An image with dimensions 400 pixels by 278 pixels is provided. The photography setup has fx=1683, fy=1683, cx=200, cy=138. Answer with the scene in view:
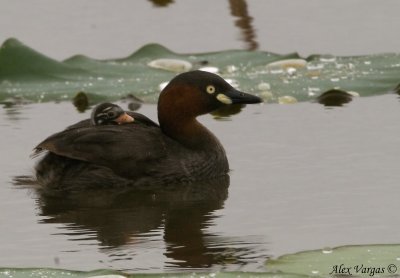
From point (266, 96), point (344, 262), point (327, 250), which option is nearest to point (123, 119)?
point (266, 96)

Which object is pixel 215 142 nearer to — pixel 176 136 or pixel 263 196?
pixel 176 136

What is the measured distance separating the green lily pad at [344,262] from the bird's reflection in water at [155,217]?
55 cm

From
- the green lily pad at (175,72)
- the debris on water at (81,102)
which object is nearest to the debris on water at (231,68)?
the green lily pad at (175,72)

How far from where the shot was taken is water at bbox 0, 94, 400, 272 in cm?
1035

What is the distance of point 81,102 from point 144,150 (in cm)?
215

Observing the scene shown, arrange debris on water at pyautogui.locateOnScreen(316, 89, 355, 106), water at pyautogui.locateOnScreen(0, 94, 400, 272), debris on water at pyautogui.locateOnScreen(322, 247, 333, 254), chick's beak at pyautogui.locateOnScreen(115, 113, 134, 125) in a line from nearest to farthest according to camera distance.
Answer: debris on water at pyautogui.locateOnScreen(322, 247, 333, 254) < water at pyautogui.locateOnScreen(0, 94, 400, 272) < chick's beak at pyautogui.locateOnScreen(115, 113, 134, 125) < debris on water at pyautogui.locateOnScreen(316, 89, 355, 106)

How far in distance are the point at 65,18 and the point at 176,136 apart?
5415mm

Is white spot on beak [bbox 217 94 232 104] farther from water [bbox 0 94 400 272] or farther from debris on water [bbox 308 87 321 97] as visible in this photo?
debris on water [bbox 308 87 321 97]

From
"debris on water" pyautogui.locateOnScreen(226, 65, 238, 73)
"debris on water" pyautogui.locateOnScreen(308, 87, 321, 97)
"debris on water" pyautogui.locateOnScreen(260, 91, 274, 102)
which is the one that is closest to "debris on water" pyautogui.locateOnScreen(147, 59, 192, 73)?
"debris on water" pyautogui.locateOnScreen(226, 65, 238, 73)

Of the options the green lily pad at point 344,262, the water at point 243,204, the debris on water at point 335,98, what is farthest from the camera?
the debris on water at point 335,98

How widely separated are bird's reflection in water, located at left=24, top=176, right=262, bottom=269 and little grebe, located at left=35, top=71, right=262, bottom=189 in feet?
0.33

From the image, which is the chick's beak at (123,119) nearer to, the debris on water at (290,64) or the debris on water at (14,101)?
the debris on water at (14,101)

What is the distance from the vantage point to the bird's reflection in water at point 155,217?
1036 cm

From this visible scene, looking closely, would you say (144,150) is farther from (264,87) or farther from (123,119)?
(264,87)
